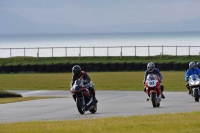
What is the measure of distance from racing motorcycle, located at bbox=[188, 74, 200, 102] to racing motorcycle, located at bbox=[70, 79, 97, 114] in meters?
6.50

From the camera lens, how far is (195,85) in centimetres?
2816

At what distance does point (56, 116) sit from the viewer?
22.0m

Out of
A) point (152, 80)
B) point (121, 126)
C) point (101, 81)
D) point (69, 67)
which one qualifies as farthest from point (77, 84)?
point (69, 67)

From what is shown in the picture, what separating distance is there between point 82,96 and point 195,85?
7302 millimetres

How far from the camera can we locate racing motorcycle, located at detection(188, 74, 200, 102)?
28.0 m

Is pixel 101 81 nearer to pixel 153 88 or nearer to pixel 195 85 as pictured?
pixel 195 85

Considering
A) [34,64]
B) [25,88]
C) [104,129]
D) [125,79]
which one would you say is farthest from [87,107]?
[34,64]

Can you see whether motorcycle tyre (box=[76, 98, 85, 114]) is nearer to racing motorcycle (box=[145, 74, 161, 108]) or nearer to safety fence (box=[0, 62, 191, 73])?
racing motorcycle (box=[145, 74, 161, 108])

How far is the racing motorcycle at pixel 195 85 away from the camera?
91.7ft

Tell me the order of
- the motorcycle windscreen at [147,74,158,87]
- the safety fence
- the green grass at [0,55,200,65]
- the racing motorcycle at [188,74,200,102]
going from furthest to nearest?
the green grass at [0,55,200,65]
the safety fence
the racing motorcycle at [188,74,200,102]
the motorcycle windscreen at [147,74,158,87]

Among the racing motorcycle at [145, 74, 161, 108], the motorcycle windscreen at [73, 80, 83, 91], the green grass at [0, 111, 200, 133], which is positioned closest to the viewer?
the green grass at [0, 111, 200, 133]

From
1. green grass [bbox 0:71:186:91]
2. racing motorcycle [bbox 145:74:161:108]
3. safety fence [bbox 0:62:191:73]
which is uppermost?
racing motorcycle [bbox 145:74:161:108]

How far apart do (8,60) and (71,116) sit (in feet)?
185

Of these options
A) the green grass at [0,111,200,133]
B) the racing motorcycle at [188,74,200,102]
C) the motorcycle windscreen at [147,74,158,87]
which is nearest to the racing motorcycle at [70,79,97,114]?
the motorcycle windscreen at [147,74,158,87]
